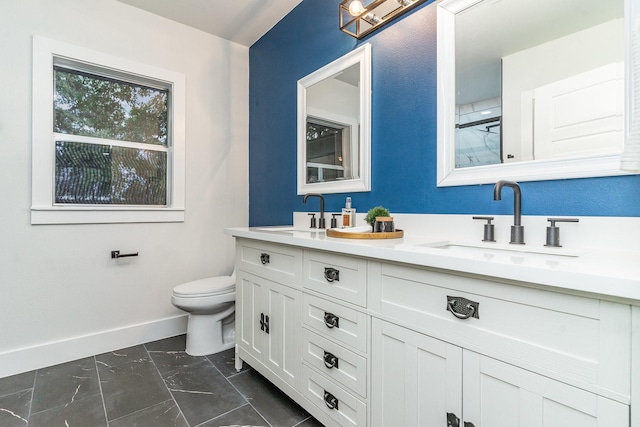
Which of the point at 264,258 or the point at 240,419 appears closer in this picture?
the point at 240,419

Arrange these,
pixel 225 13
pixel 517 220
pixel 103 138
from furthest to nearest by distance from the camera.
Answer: pixel 225 13, pixel 103 138, pixel 517 220

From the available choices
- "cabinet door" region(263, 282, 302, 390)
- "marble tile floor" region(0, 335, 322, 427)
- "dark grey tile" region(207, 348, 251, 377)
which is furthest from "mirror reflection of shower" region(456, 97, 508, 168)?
"dark grey tile" region(207, 348, 251, 377)

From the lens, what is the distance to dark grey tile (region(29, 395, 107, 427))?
4.65ft

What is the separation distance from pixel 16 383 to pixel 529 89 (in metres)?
3.00

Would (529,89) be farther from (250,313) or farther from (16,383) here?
(16,383)

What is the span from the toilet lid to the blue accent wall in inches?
25.0

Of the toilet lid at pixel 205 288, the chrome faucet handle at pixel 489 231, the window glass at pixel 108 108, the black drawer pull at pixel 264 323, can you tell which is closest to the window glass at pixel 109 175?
the window glass at pixel 108 108

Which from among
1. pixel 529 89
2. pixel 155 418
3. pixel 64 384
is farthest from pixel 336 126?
pixel 64 384

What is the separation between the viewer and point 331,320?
123cm

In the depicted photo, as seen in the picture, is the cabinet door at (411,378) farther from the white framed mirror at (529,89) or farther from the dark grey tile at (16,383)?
the dark grey tile at (16,383)

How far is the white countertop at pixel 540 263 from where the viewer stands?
592 mm

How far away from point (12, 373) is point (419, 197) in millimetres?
2620

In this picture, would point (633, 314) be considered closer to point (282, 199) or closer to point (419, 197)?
point (419, 197)

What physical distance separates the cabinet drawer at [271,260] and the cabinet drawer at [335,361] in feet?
0.88
